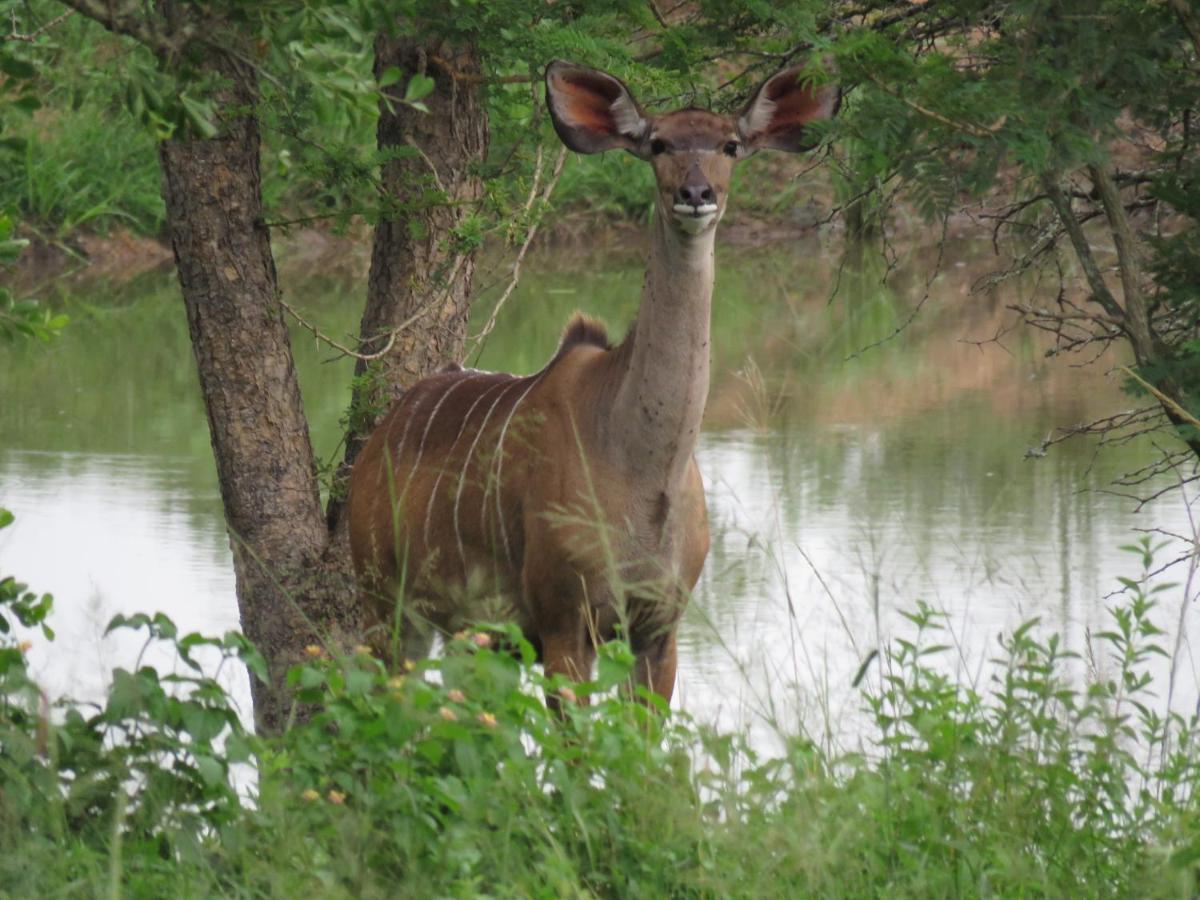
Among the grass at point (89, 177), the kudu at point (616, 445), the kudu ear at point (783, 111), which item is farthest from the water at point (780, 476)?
the grass at point (89, 177)

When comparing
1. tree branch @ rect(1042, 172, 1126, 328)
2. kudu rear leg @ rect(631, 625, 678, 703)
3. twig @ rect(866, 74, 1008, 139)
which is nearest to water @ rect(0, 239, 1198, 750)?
kudu rear leg @ rect(631, 625, 678, 703)

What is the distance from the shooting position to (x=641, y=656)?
15.8 feet

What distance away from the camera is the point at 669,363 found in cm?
462

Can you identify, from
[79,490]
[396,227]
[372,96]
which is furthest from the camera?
[79,490]

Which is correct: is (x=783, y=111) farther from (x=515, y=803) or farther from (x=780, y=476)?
(x=780, y=476)

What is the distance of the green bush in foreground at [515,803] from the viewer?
278cm

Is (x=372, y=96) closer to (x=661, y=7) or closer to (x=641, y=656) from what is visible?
(x=641, y=656)

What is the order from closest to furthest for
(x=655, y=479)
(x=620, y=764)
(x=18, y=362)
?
1. (x=620, y=764)
2. (x=655, y=479)
3. (x=18, y=362)

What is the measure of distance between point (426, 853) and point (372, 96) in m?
1.19

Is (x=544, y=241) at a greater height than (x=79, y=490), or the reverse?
(x=544, y=241)

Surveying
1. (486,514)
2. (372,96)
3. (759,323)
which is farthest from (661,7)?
(759,323)

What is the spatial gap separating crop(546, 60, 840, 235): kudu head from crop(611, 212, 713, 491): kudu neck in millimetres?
72

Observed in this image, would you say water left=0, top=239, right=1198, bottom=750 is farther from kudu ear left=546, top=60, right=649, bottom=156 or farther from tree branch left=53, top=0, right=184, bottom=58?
tree branch left=53, top=0, right=184, bottom=58

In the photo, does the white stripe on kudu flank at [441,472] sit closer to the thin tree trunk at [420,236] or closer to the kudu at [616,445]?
the kudu at [616,445]
